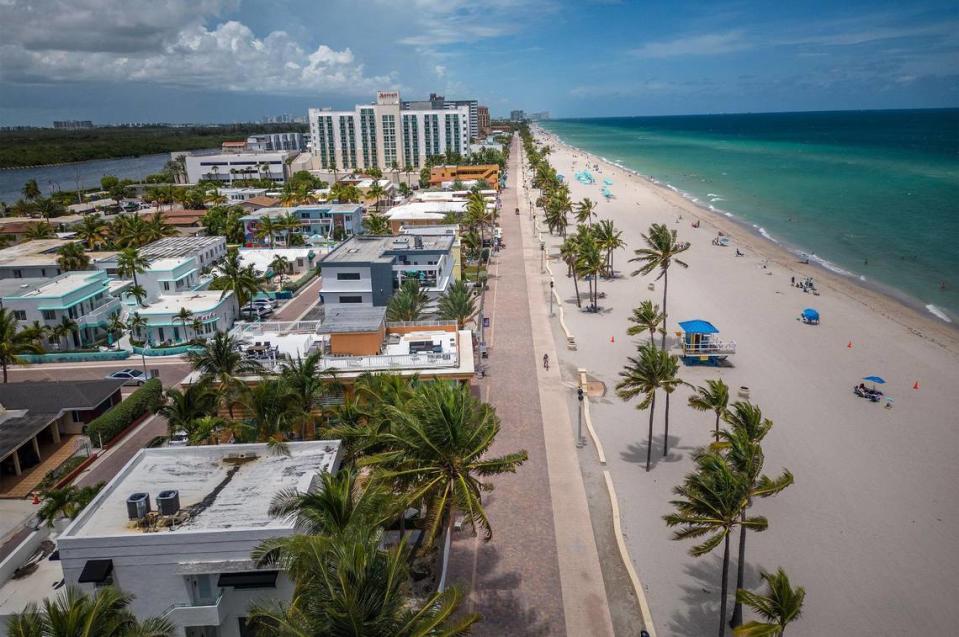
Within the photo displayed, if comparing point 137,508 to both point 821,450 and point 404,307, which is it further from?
point 821,450

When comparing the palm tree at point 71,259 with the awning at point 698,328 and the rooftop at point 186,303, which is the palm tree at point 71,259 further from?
the awning at point 698,328

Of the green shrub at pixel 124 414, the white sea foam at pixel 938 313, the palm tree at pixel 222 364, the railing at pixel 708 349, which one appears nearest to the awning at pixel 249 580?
the palm tree at pixel 222 364

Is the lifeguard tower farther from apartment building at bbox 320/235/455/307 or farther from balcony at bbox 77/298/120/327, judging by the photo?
balcony at bbox 77/298/120/327

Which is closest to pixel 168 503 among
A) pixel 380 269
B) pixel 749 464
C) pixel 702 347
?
pixel 749 464

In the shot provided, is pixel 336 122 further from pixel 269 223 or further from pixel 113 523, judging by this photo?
pixel 113 523

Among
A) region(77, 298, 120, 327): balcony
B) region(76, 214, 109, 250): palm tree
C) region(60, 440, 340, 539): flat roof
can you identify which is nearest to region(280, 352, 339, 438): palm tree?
region(60, 440, 340, 539): flat roof

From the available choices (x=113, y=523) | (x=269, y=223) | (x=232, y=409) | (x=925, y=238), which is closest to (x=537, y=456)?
(x=232, y=409)
